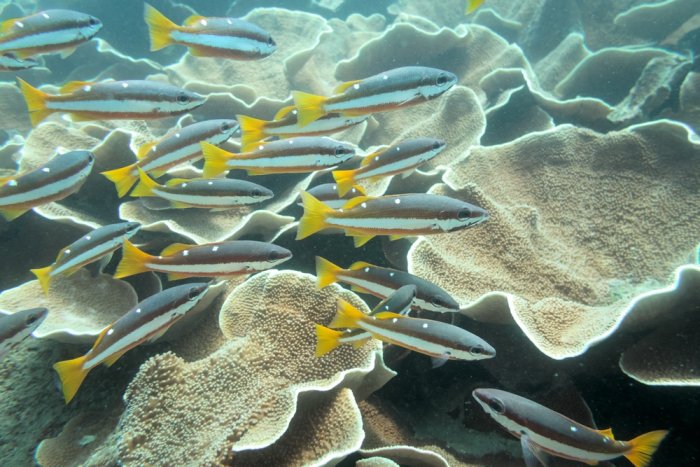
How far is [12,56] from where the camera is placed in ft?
10.1

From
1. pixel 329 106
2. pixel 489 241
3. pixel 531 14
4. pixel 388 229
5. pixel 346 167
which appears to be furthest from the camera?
pixel 531 14

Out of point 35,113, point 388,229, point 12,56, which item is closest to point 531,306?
point 388,229

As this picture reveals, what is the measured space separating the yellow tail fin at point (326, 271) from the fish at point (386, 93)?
0.98m

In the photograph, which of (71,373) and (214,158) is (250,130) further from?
(71,373)

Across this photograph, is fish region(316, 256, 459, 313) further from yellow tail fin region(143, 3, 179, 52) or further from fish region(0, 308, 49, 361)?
yellow tail fin region(143, 3, 179, 52)

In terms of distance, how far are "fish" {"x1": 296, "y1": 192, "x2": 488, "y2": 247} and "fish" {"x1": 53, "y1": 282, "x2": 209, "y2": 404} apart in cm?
103

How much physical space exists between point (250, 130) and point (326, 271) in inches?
→ 46.9

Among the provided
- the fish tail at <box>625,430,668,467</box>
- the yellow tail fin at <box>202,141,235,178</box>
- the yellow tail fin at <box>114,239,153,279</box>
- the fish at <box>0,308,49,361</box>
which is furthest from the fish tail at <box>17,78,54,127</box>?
the fish tail at <box>625,430,668,467</box>

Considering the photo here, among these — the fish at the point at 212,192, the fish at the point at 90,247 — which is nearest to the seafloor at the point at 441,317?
the fish at the point at 90,247

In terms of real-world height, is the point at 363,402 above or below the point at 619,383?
below

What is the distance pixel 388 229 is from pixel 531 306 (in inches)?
53.4

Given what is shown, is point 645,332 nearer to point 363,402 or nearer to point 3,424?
point 363,402

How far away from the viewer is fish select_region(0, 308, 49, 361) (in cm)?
246

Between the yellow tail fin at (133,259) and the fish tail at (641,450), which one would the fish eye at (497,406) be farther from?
the yellow tail fin at (133,259)
